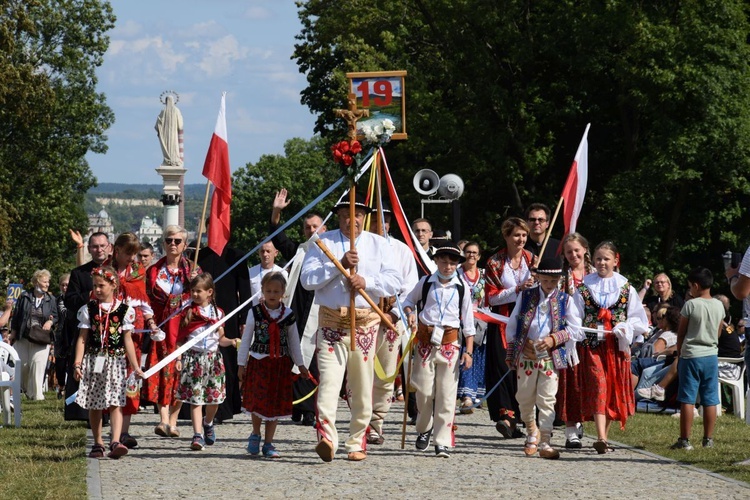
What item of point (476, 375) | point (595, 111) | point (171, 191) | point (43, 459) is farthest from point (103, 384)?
point (171, 191)

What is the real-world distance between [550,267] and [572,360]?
77cm

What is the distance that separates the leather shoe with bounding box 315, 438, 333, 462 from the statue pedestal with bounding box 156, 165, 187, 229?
83.8 ft

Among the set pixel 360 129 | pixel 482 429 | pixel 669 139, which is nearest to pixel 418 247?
pixel 360 129

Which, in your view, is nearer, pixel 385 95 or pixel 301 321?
pixel 301 321

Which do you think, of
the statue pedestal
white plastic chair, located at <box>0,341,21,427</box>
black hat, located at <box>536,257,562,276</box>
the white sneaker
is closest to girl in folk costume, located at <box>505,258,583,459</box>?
black hat, located at <box>536,257,562,276</box>

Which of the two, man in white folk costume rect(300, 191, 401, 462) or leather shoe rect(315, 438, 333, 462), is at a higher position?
man in white folk costume rect(300, 191, 401, 462)

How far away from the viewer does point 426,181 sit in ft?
74.8

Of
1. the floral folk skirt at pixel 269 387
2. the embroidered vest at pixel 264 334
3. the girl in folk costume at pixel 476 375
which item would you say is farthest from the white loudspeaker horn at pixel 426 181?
the floral folk skirt at pixel 269 387

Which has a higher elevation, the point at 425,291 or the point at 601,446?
the point at 425,291

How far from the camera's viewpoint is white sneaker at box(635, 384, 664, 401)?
1565cm

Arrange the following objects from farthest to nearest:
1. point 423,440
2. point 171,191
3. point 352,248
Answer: point 171,191, point 423,440, point 352,248

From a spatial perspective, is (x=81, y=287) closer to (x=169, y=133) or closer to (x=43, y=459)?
(x=43, y=459)

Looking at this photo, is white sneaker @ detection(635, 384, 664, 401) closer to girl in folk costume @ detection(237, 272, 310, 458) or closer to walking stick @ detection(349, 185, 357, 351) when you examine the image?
girl in folk costume @ detection(237, 272, 310, 458)

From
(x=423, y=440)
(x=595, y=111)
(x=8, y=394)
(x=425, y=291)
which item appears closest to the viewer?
(x=425, y=291)
